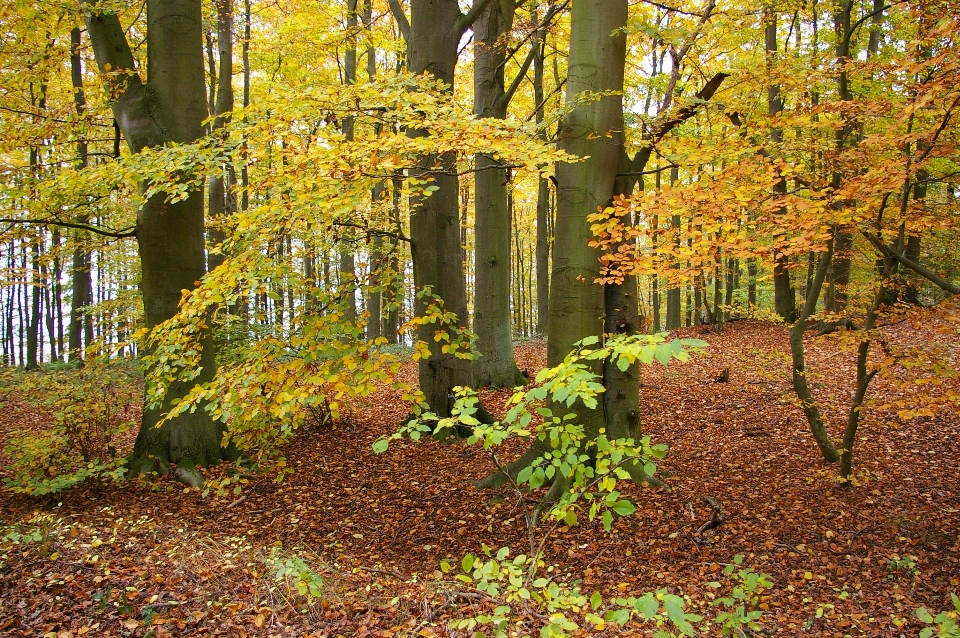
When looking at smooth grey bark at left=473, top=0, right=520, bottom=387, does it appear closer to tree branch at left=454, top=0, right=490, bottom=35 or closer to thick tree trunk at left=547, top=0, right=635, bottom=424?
tree branch at left=454, top=0, right=490, bottom=35

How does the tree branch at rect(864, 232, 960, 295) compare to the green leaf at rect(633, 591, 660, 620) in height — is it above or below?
above

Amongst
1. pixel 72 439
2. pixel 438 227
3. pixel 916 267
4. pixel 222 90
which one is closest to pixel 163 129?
pixel 438 227

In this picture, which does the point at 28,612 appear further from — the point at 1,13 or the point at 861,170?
the point at 861,170

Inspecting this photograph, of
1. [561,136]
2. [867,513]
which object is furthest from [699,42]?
[867,513]

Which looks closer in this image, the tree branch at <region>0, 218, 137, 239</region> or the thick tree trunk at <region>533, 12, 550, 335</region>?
the tree branch at <region>0, 218, 137, 239</region>

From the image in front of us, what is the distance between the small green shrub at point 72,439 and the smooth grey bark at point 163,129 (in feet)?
1.26

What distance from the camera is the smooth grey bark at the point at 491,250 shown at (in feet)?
28.6

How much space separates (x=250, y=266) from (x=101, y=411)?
3.47 m

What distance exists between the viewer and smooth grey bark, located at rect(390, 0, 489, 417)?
21.7ft

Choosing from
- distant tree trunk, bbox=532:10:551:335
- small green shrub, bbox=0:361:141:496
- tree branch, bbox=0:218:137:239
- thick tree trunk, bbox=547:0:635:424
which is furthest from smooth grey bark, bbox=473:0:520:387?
small green shrub, bbox=0:361:141:496

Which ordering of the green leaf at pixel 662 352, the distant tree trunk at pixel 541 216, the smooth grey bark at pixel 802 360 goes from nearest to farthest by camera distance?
the green leaf at pixel 662 352 < the smooth grey bark at pixel 802 360 < the distant tree trunk at pixel 541 216

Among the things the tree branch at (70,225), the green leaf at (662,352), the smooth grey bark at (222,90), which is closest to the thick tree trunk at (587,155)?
the green leaf at (662,352)

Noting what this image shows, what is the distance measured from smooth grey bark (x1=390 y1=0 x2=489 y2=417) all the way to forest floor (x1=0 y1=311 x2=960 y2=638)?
3.30 feet

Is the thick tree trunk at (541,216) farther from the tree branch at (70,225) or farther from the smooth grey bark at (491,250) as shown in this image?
the tree branch at (70,225)
